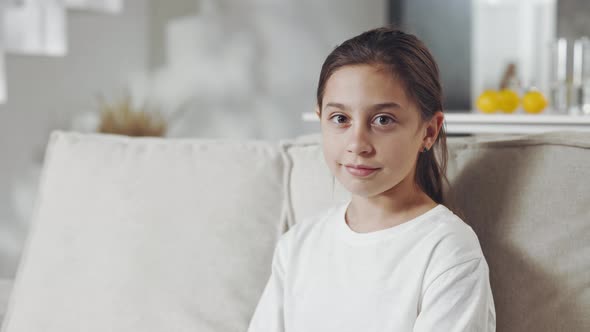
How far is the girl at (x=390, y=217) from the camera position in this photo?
1068 mm

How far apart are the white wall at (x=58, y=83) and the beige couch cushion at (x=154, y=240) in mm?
1637

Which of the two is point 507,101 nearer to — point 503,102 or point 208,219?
point 503,102

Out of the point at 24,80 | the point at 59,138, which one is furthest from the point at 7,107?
the point at 59,138

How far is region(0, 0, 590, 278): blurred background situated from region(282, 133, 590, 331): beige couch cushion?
202cm

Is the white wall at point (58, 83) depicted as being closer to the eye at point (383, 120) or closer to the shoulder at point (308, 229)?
the shoulder at point (308, 229)

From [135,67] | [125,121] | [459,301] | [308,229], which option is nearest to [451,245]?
[459,301]

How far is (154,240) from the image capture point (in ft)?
4.85

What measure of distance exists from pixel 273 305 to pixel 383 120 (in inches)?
15.6

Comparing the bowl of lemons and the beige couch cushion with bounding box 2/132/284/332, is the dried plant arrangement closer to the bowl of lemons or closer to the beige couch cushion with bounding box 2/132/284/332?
the bowl of lemons

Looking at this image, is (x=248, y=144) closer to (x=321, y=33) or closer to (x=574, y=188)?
(x=574, y=188)

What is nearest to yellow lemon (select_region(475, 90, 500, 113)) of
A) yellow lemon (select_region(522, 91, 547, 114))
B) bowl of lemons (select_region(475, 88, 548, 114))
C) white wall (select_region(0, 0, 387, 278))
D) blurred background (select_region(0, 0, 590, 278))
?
bowl of lemons (select_region(475, 88, 548, 114))

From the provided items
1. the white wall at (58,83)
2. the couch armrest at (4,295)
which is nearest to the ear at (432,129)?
the couch armrest at (4,295)

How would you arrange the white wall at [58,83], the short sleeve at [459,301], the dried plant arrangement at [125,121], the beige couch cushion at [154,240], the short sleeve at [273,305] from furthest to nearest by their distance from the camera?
1. the dried plant arrangement at [125,121]
2. the white wall at [58,83]
3. the beige couch cushion at [154,240]
4. the short sleeve at [273,305]
5. the short sleeve at [459,301]

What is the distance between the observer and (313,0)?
446 cm
